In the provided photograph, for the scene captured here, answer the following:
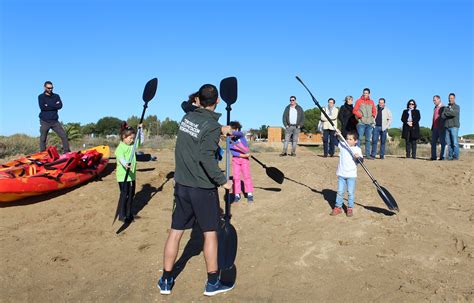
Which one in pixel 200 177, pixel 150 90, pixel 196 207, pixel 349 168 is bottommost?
pixel 196 207

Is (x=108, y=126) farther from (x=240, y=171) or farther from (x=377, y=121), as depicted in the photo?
(x=240, y=171)

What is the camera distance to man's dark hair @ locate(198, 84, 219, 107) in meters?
4.41

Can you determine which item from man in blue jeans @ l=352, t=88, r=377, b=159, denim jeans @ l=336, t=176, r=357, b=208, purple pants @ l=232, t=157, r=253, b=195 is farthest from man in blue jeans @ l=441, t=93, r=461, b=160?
purple pants @ l=232, t=157, r=253, b=195

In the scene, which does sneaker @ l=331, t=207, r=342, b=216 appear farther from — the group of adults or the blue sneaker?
the group of adults

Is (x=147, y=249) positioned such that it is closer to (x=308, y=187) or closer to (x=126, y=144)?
(x=126, y=144)

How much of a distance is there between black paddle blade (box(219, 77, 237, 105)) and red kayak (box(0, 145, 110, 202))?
4.30 m

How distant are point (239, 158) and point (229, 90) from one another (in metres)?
2.26

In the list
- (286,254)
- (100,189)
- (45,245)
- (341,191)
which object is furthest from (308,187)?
(45,245)

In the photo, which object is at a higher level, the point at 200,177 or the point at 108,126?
the point at 108,126

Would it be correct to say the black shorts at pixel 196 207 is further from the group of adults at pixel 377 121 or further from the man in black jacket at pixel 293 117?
the man in black jacket at pixel 293 117

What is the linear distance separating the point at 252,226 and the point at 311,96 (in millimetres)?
2487

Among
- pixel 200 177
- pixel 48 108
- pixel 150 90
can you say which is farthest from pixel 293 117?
pixel 200 177

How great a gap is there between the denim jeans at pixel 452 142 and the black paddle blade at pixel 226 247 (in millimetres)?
8316

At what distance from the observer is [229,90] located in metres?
5.91
